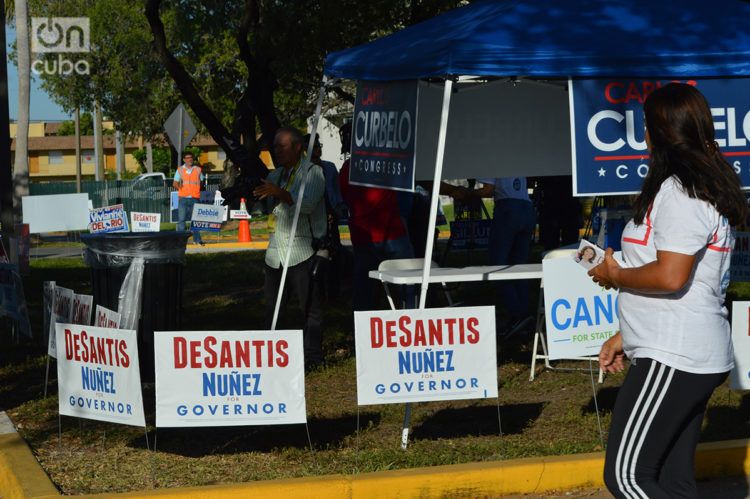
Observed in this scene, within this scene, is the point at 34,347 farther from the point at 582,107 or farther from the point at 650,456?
the point at 650,456

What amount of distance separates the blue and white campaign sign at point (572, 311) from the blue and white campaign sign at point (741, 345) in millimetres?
868

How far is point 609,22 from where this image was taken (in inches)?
287

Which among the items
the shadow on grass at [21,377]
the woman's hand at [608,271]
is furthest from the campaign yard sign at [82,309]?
the woman's hand at [608,271]

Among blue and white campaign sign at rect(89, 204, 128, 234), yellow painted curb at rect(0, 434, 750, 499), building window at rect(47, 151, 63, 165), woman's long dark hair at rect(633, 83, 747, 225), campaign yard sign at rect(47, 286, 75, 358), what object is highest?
building window at rect(47, 151, 63, 165)

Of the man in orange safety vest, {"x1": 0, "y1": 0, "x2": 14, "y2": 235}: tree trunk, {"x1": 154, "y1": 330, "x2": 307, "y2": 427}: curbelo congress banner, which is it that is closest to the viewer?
{"x1": 154, "y1": 330, "x2": 307, "y2": 427}: curbelo congress banner

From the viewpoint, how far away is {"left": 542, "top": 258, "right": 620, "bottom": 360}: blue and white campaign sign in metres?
7.22

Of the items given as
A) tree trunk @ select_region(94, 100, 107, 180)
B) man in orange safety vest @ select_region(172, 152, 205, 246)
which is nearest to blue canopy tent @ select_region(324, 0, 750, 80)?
man in orange safety vest @ select_region(172, 152, 205, 246)

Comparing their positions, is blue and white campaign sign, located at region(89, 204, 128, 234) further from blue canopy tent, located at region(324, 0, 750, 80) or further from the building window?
the building window

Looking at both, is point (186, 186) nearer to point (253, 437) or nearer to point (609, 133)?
point (253, 437)

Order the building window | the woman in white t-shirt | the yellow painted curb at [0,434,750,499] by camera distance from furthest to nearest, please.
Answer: the building window < the yellow painted curb at [0,434,750,499] < the woman in white t-shirt

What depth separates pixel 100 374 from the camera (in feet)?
21.0

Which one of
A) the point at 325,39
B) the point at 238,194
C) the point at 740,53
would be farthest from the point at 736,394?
the point at 325,39

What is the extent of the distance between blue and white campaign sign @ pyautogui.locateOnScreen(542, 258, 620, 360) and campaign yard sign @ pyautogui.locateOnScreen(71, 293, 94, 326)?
9.04ft

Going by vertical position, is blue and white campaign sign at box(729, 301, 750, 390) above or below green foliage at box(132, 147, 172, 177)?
below
